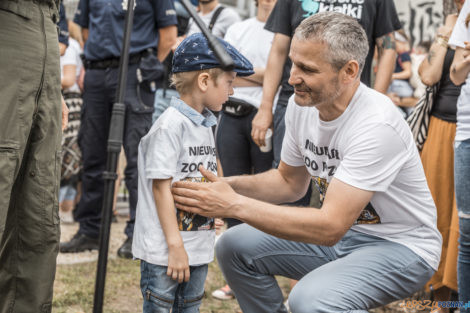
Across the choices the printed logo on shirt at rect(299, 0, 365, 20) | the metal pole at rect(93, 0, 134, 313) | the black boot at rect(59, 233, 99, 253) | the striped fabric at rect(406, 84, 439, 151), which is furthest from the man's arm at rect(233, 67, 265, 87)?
the metal pole at rect(93, 0, 134, 313)

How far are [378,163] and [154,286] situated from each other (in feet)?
3.38

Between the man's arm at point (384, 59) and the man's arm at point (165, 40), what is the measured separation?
1711 millimetres

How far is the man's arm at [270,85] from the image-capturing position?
3.29 m

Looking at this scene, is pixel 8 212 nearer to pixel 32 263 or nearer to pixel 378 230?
pixel 32 263

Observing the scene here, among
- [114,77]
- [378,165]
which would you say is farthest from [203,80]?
[114,77]

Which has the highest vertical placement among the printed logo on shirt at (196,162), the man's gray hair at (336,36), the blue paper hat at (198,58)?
the man's gray hair at (336,36)

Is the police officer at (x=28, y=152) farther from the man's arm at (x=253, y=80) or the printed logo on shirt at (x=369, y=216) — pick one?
the man's arm at (x=253, y=80)

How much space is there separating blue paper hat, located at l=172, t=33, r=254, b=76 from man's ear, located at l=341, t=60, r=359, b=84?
0.42 metres

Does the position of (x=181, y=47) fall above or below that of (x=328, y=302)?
above

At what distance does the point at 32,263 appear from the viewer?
2283 mm

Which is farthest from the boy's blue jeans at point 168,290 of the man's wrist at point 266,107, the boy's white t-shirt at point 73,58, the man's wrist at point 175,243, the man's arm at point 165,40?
the boy's white t-shirt at point 73,58

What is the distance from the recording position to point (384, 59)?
3.29 m

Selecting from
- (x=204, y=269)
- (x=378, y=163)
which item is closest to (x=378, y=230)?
(x=378, y=163)

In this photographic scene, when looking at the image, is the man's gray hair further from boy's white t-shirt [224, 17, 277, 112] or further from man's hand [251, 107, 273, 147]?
boy's white t-shirt [224, 17, 277, 112]
